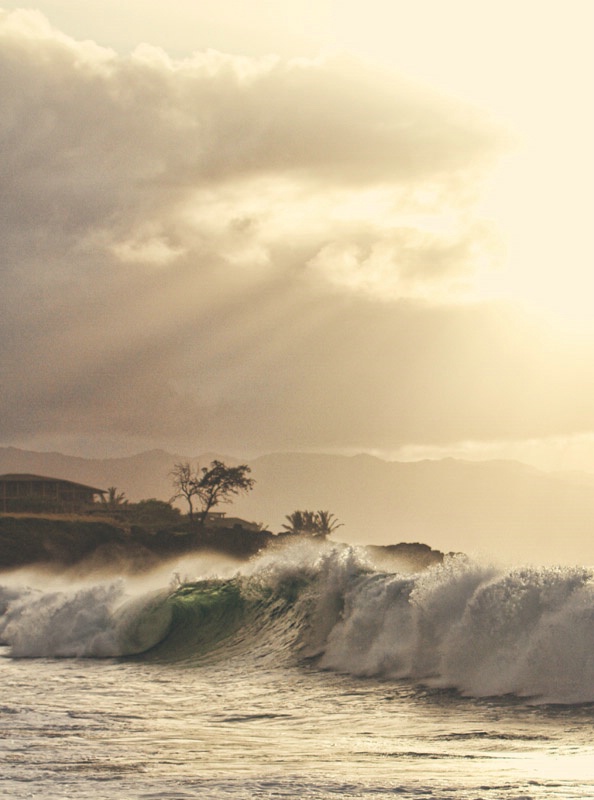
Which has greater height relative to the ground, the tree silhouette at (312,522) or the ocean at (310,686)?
the tree silhouette at (312,522)

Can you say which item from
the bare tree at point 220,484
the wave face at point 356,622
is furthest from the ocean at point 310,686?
the bare tree at point 220,484

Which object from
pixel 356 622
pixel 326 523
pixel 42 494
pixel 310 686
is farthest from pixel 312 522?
pixel 310 686

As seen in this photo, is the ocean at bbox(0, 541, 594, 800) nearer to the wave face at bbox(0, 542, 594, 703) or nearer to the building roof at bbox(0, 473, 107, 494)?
the wave face at bbox(0, 542, 594, 703)

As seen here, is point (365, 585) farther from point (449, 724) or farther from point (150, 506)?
point (150, 506)

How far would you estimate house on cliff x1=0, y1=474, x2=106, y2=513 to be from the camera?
102438mm

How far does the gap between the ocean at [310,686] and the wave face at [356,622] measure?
0.13 feet

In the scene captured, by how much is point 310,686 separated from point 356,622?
9.38 feet

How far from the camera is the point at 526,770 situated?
9305mm

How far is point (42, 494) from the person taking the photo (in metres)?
106

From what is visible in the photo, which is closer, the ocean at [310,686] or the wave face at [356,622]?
the ocean at [310,686]

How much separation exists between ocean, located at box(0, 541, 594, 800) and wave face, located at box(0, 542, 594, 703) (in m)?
0.04

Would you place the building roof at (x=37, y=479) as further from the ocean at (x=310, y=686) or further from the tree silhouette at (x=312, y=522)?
the ocean at (x=310, y=686)

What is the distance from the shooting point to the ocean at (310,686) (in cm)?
935

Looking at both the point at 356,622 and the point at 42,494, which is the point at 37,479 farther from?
the point at 356,622
